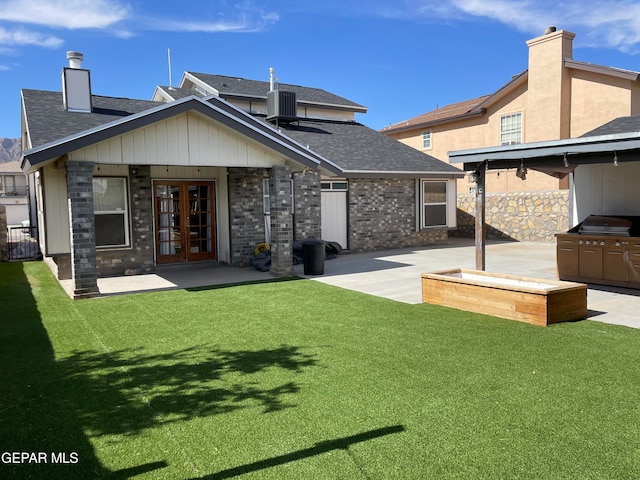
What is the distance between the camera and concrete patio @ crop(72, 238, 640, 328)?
8812 millimetres

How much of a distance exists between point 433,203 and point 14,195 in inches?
1746

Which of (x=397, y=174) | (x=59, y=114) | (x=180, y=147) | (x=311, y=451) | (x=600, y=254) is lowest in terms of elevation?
(x=311, y=451)

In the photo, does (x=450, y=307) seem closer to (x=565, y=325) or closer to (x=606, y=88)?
(x=565, y=325)

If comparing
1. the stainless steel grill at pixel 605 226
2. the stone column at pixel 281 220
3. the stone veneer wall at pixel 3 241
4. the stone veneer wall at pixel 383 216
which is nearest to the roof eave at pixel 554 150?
the stainless steel grill at pixel 605 226

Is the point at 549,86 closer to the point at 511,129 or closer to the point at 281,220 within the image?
the point at 511,129

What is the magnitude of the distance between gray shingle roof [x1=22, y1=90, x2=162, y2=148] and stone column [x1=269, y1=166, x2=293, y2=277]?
448 cm

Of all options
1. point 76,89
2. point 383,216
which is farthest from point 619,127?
point 76,89

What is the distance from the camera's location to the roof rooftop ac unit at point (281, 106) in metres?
18.9

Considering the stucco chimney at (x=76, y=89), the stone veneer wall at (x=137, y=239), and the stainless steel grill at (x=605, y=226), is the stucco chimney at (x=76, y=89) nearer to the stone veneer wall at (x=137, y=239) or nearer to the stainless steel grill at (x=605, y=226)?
the stone veneer wall at (x=137, y=239)

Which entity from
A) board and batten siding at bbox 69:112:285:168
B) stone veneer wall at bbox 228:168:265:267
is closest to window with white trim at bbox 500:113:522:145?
stone veneer wall at bbox 228:168:265:267

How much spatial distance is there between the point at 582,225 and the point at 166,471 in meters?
9.90

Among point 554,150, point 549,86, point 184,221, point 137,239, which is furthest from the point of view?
point 549,86

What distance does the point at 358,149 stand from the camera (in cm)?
1869

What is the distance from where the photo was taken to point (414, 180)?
18656 millimetres
